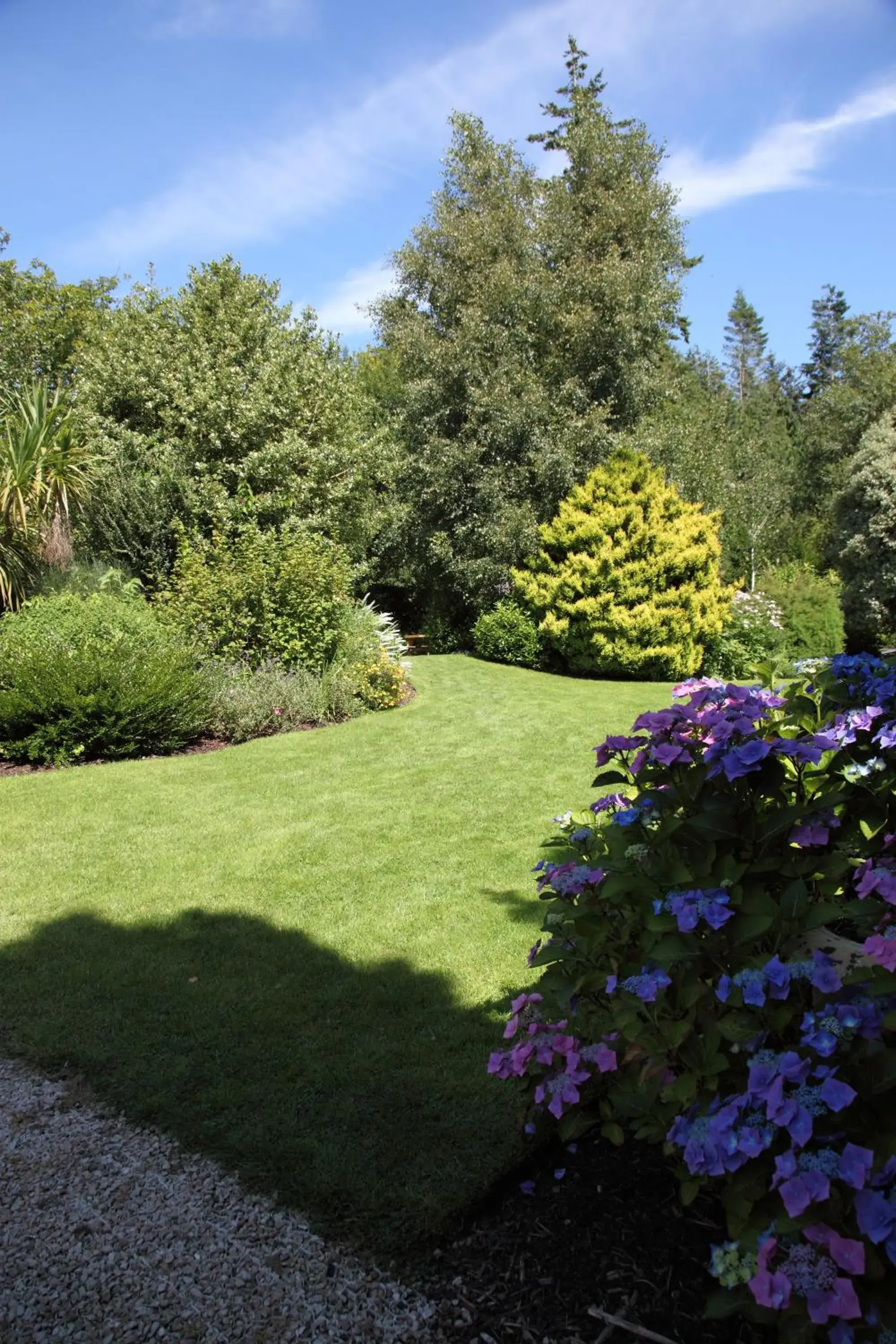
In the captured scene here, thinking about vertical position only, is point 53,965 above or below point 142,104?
below

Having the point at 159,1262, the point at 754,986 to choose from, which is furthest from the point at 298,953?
the point at 754,986

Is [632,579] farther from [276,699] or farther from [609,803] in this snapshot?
[609,803]

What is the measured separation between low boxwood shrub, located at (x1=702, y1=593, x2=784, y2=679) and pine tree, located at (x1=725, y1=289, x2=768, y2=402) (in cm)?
4271

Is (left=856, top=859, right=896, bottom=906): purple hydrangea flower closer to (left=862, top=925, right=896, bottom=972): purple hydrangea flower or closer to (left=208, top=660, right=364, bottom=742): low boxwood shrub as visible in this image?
(left=862, top=925, right=896, bottom=972): purple hydrangea flower

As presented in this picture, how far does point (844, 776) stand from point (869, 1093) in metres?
0.73

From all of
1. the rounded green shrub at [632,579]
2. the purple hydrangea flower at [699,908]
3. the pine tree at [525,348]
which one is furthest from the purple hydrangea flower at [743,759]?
the pine tree at [525,348]

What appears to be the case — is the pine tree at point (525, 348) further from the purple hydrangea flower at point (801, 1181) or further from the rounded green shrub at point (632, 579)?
the purple hydrangea flower at point (801, 1181)

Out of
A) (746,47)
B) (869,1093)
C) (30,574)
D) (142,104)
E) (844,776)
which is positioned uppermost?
(142,104)

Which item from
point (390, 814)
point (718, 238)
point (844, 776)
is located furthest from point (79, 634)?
point (844, 776)

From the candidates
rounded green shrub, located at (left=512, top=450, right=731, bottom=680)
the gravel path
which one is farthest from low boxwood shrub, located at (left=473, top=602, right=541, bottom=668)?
the gravel path

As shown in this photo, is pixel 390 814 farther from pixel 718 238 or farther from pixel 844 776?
pixel 718 238

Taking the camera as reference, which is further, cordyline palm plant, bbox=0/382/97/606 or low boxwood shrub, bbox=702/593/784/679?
low boxwood shrub, bbox=702/593/784/679

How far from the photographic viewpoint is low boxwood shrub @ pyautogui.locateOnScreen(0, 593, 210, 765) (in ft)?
23.9

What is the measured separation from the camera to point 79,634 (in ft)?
26.6
